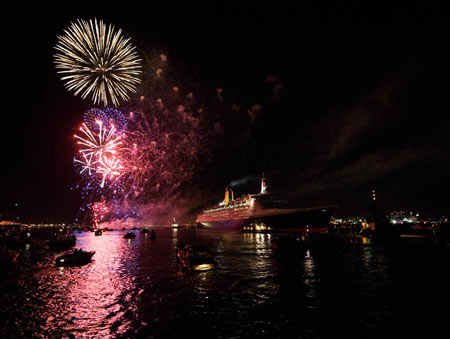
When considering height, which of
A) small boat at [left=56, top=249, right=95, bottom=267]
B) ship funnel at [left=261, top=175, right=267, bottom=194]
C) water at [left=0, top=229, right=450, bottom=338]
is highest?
ship funnel at [left=261, top=175, right=267, bottom=194]

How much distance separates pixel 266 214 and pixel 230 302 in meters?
75.1

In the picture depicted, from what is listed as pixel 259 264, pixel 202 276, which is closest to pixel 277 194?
pixel 259 264

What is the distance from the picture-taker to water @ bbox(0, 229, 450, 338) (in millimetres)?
9539

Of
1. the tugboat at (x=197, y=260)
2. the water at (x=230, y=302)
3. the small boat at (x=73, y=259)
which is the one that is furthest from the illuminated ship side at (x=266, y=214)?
the small boat at (x=73, y=259)

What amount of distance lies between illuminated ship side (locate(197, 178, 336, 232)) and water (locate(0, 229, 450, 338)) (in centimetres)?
5168

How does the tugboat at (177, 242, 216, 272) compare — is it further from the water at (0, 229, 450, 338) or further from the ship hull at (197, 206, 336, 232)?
the ship hull at (197, 206, 336, 232)

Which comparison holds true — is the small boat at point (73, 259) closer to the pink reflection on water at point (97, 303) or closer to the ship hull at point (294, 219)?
the pink reflection on water at point (97, 303)

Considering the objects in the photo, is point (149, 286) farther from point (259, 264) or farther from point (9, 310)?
point (259, 264)

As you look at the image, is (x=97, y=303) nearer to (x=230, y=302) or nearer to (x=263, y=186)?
(x=230, y=302)

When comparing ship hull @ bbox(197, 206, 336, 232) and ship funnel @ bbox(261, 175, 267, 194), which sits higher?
ship funnel @ bbox(261, 175, 267, 194)

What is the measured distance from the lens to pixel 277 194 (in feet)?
308

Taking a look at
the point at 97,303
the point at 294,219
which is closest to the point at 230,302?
the point at 97,303

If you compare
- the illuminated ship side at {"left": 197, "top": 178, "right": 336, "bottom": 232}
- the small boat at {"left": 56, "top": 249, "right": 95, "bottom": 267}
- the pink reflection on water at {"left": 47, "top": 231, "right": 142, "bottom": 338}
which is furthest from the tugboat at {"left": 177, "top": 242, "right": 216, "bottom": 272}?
the illuminated ship side at {"left": 197, "top": 178, "right": 336, "bottom": 232}

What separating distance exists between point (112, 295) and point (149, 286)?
7.71 ft
